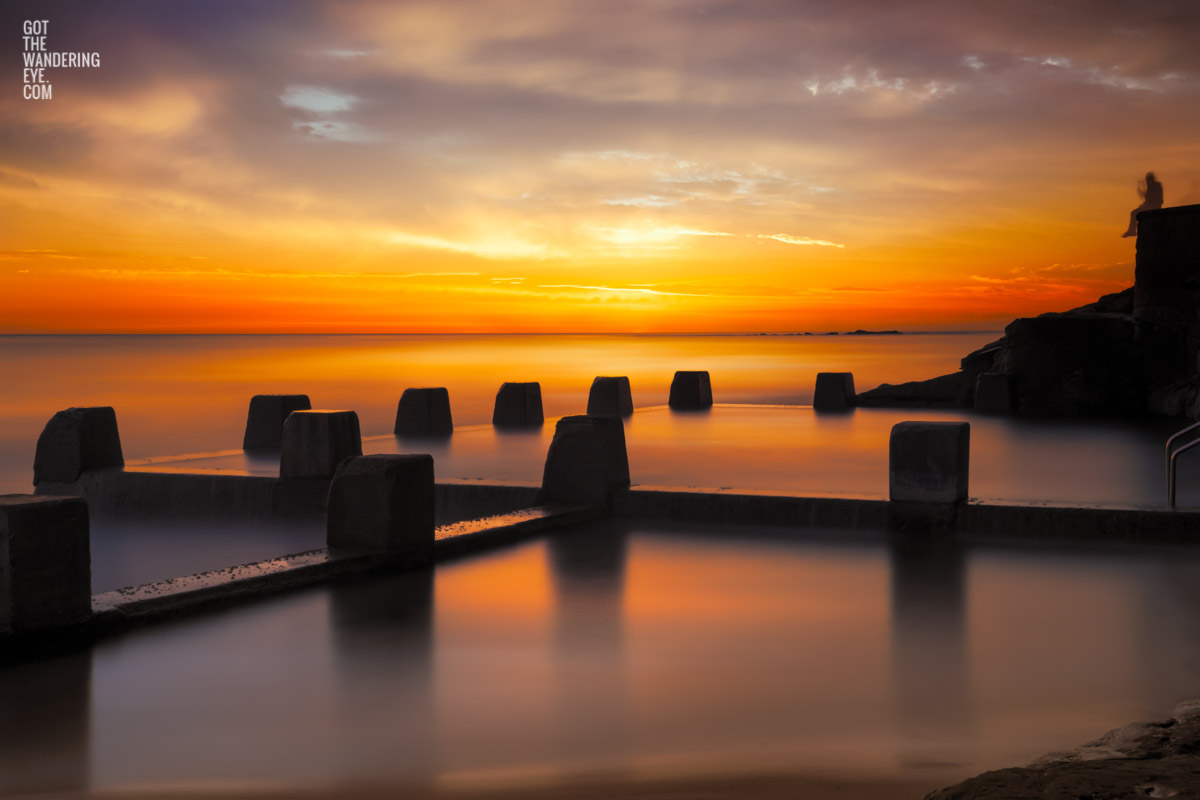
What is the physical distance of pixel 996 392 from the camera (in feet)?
81.2

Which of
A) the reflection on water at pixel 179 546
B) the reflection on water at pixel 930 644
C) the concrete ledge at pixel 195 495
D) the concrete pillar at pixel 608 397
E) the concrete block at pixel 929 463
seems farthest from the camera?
the concrete pillar at pixel 608 397

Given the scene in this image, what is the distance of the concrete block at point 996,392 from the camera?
80.9 ft

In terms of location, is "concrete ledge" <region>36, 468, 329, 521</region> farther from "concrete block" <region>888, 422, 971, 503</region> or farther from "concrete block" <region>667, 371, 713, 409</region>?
"concrete block" <region>667, 371, 713, 409</region>

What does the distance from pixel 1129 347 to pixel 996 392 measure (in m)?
2.96

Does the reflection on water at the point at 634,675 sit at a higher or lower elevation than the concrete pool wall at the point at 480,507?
lower

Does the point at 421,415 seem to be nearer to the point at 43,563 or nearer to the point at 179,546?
the point at 179,546

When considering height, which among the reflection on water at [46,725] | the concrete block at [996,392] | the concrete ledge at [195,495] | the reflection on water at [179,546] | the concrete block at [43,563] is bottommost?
the reflection on water at [179,546]

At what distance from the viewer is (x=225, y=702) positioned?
5.23 meters

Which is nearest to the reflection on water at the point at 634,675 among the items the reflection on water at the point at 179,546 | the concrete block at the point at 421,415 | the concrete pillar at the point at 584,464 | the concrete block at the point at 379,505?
the concrete block at the point at 379,505

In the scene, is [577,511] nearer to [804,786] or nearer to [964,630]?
[964,630]

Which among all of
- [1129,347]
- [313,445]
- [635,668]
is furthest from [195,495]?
[1129,347]

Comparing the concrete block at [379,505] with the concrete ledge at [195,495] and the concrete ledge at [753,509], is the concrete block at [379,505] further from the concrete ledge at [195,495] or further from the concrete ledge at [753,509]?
the concrete ledge at [195,495]

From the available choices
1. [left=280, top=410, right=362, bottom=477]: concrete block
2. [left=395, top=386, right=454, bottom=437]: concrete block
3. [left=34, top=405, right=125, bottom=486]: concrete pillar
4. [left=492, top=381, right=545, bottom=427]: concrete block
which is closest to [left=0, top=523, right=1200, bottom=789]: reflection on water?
[left=280, top=410, right=362, bottom=477]: concrete block

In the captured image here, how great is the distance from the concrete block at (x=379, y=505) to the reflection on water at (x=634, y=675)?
38 centimetres
